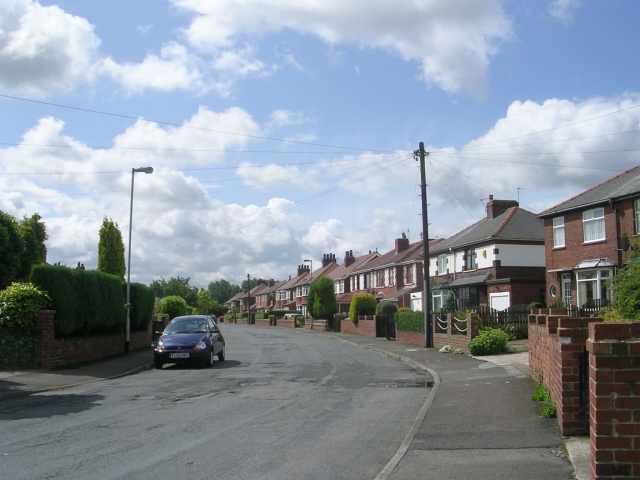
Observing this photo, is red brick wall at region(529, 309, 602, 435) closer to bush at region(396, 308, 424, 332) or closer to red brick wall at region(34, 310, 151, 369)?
red brick wall at region(34, 310, 151, 369)

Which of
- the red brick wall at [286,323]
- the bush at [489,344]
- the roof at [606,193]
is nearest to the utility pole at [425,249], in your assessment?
the bush at [489,344]

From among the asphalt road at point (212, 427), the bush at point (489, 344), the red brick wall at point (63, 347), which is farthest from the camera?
the bush at point (489, 344)

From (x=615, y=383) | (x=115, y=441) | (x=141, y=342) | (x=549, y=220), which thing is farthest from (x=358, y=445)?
(x=549, y=220)

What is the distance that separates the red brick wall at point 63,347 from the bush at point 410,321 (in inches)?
549

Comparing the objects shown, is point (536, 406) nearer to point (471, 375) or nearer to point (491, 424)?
point (491, 424)

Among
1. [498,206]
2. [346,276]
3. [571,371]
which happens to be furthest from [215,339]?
[346,276]

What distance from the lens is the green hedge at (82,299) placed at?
1770cm

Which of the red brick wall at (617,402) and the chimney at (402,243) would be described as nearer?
the red brick wall at (617,402)

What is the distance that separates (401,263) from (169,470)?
166 feet

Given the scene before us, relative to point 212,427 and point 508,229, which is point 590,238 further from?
point 212,427

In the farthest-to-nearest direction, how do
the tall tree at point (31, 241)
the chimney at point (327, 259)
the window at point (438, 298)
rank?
the chimney at point (327, 259) < the window at point (438, 298) < the tall tree at point (31, 241)

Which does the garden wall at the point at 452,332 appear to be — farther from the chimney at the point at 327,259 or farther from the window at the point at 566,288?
the chimney at the point at 327,259

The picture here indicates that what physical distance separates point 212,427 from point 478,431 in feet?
11.9

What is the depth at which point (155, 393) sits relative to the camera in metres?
13.0
